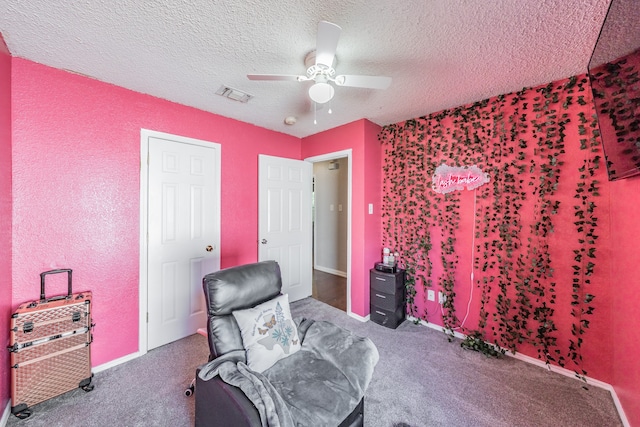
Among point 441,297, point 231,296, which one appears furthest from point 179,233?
point 441,297

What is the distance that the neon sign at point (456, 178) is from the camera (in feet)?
8.16

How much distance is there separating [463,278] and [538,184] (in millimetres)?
1157

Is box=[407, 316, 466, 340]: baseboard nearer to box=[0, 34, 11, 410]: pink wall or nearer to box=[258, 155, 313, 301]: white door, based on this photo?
box=[258, 155, 313, 301]: white door

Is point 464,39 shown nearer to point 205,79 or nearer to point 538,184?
point 538,184

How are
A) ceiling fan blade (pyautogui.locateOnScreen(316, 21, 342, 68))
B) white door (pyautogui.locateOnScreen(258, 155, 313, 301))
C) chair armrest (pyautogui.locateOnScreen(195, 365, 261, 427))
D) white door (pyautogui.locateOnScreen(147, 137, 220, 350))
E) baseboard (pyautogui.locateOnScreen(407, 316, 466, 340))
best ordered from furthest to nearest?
white door (pyautogui.locateOnScreen(258, 155, 313, 301)), baseboard (pyautogui.locateOnScreen(407, 316, 466, 340)), white door (pyautogui.locateOnScreen(147, 137, 220, 350)), ceiling fan blade (pyautogui.locateOnScreen(316, 21, 342, 68)), chair armrest (pyautogui.locateOnScreen(195, 365, 261, 427))

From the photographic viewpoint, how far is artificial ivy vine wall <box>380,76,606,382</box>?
77.9 inches

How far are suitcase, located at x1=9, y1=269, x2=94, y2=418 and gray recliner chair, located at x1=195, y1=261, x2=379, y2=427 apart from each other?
123cm

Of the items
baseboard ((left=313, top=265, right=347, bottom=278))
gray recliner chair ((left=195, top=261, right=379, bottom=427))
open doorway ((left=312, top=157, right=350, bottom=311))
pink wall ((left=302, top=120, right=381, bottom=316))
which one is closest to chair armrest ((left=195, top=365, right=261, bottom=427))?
gray recliner chair ((left=195, top=261, right=379, bottom=427))

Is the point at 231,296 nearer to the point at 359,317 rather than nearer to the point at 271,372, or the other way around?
the point at 271,372

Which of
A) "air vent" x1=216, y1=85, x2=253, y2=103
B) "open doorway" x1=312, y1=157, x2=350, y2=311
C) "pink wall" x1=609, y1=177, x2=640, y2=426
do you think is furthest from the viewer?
"open doorway" x1=312, y1=157, x2=350, y2=311

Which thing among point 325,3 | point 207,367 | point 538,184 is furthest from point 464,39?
point 207,367

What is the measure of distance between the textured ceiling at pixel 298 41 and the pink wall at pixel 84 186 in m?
0.22

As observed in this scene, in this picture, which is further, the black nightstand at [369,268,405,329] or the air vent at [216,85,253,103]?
the black nightstand at [369,268,405,329]

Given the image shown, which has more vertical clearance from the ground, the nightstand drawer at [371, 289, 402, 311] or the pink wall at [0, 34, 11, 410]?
the pink wall at [0, 34, 11, 410]
